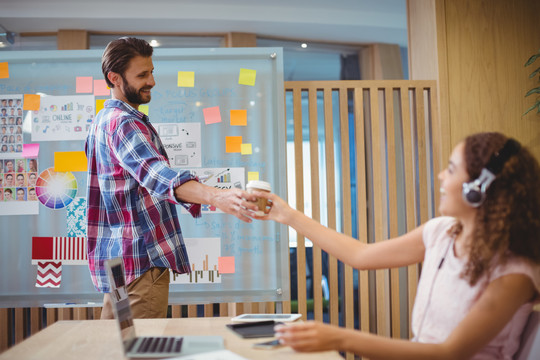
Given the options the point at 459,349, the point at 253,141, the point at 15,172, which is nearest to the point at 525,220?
the point at 459,349

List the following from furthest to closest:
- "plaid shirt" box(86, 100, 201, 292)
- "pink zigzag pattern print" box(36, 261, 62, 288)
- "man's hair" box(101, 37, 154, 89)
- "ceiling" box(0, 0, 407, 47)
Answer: "ceiling" box(0, 0, 407, 47), "pink zigzag pattern print" box(36, 261, 62, 288), "man's hair" box(101, 37, 154, 89), "plaid shirt" box(86, 100, 201, 292)

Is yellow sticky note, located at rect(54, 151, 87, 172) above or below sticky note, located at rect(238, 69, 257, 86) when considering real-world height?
below

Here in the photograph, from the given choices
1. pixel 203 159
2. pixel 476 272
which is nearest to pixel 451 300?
pixel 476 272

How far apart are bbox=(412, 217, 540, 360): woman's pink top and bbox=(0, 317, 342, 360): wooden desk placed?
25 centimetres

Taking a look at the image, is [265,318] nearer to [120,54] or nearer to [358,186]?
[120,54]

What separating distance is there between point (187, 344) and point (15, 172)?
2.05 m

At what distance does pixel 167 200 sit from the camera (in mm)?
1745

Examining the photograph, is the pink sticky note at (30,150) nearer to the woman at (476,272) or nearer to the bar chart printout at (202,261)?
the bar chart printout at (202,261)

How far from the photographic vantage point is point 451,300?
1.13 meters

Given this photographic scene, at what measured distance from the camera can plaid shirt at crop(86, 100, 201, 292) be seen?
1.63 meters

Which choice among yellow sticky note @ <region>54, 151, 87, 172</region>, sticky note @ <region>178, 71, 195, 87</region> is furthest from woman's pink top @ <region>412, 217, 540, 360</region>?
yellow sticky note @ <region>54, 151, 87, 172</region>

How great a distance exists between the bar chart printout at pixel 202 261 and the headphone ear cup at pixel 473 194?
1822 millimetres

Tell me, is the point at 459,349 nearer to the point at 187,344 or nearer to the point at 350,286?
the point at 187,344

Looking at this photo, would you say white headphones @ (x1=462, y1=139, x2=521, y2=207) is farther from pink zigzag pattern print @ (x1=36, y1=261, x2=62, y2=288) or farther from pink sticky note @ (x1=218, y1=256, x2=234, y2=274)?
pink zigzag pattern print @ (x1=36, y1=261, x2=62, y2=288)
